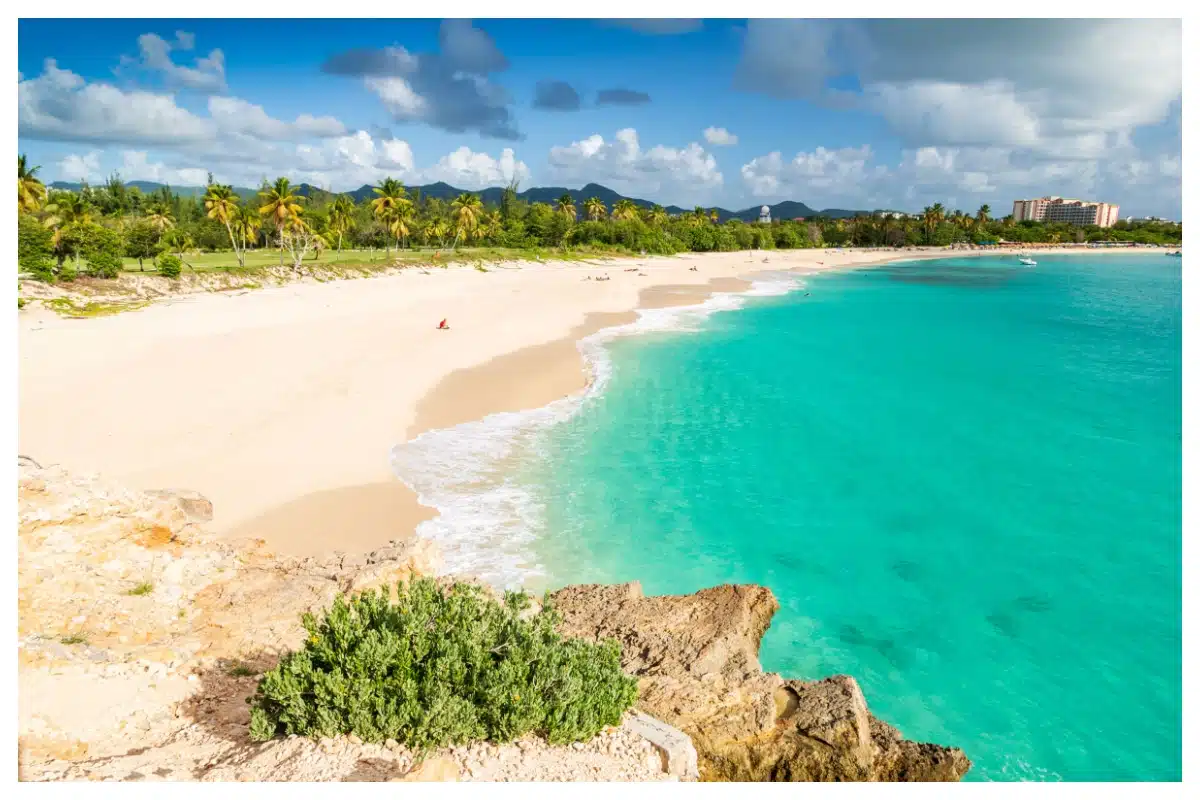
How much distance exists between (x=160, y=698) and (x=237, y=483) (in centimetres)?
892

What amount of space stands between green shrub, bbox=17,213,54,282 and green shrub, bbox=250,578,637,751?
39394 millimetres

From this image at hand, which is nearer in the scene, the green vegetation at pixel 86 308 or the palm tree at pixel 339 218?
the green vegetation at pixel 86 308

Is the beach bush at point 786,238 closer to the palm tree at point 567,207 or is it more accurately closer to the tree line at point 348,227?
the tree line at point 348,227

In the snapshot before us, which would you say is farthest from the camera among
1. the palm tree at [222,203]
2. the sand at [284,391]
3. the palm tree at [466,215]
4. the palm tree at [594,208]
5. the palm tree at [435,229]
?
the palm tree at [594,208]

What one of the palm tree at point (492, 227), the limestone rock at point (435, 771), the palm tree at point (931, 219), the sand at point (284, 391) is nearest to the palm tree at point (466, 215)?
the palm tree at point (492, 227)

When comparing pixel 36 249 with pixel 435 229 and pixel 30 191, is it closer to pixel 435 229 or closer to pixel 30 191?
pixel 30 191

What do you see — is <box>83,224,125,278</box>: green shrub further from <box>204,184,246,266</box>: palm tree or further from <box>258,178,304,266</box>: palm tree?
<box>258,178,304,266</box>: palm tree

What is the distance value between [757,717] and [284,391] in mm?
18257

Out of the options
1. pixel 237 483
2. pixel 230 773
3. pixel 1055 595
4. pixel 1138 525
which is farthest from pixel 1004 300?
pixel 230 773

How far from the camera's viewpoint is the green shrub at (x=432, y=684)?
5.10 metres

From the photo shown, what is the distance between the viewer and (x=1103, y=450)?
2077 centimetres

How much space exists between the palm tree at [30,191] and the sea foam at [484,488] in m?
40.1

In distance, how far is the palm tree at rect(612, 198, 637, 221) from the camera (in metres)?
116

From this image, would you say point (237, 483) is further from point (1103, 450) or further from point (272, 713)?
point (1103, 450)
